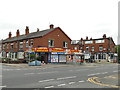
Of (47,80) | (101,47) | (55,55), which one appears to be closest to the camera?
(47,80)

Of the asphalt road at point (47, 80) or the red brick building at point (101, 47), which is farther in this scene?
the red brick building at point (101, 47)

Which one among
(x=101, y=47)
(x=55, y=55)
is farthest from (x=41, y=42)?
(x=101, y=47)

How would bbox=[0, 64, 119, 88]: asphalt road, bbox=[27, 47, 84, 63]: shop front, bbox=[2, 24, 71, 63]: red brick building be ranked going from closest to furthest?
1. bbox=[0, 64, 119, 88]: asphalt road
2. bbox=[27, 47, 84, 63]: shop front
3. bbox=[2, 24, 71, 63]: red brick building

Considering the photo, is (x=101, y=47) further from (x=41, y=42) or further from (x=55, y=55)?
(x=41, y=42)

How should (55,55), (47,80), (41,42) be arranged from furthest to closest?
(55,55) < (41,42) < (47,80)

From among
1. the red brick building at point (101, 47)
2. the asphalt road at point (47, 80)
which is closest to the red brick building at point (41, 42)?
the red brick building at point (101, 47)

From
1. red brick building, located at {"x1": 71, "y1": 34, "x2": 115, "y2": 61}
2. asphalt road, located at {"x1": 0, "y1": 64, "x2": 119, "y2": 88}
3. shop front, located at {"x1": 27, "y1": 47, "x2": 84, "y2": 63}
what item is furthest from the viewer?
red brick building, located at {"x1": 71, "y1": 34, "x2": 115, "y2": 61}

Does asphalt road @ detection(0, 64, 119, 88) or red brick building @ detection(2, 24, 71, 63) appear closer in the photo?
asphalt road @ detection(0, 64, 119, 88)

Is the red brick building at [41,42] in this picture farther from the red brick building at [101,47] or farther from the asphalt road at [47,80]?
the asphalt road at [47,80]

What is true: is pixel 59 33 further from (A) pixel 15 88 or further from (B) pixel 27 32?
(A) pixel 15 88

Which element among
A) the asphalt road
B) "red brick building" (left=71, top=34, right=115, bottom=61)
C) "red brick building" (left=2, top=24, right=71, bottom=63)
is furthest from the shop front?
the asphalt road

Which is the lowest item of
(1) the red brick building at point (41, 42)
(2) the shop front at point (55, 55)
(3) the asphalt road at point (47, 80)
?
(3) the asphalt road at point (47, 80)

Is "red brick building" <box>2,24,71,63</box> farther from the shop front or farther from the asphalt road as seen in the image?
the asphalt road

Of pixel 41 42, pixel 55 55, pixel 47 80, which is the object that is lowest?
pixel 47 80
